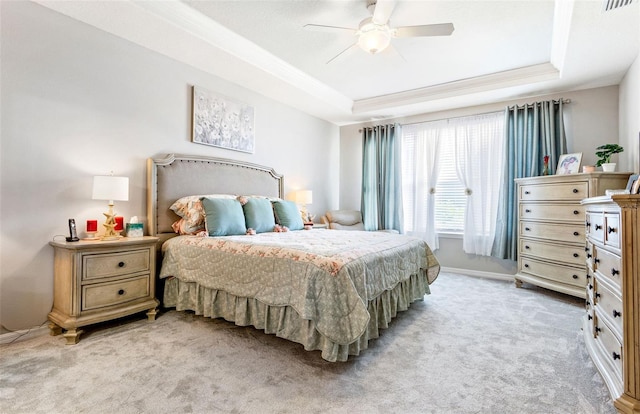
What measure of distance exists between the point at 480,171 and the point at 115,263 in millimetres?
4710

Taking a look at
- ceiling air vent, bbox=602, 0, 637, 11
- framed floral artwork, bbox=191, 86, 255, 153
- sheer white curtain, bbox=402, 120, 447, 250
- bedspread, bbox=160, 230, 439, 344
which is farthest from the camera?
sheer white curtain, bbox=402, 120, 447, 250

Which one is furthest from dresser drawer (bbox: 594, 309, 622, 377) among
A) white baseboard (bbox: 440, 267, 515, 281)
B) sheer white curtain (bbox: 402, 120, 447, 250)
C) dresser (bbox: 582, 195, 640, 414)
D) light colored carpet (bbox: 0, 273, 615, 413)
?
sheer white curtain (bbox: 402, 120, 447, 250)

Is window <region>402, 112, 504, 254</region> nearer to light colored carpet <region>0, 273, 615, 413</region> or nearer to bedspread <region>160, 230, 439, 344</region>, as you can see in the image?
bedspread <region>160, 230, 439, 344</region>

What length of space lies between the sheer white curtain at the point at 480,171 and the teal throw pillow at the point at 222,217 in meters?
3.43

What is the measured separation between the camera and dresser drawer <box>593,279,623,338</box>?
5.09 feet

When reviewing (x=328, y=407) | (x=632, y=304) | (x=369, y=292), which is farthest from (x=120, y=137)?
(x=632, y=304)

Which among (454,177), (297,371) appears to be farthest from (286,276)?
(454,177)

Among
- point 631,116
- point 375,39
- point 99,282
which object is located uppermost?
point 375,39

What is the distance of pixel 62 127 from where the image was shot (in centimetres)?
253

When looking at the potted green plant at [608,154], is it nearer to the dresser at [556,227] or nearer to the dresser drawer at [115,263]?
the dresser at [556,227]

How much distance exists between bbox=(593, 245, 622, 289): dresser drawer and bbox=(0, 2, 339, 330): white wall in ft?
12.0

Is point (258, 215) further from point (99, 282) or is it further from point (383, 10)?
point (383, 10)

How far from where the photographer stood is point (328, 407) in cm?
152

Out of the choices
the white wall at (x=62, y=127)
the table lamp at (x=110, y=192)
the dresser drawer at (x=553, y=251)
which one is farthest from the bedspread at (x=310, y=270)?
the dresser drawer at (x=553, y=251)
